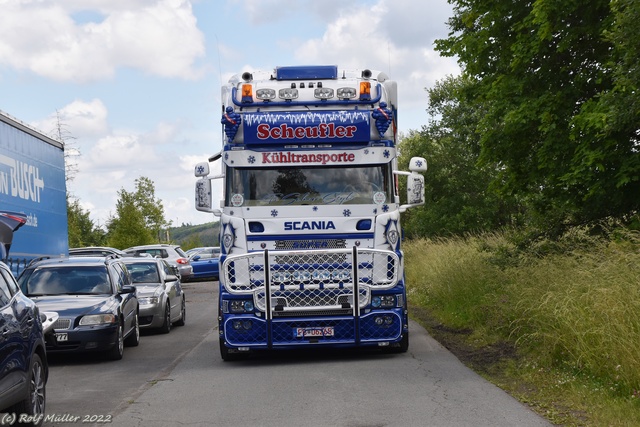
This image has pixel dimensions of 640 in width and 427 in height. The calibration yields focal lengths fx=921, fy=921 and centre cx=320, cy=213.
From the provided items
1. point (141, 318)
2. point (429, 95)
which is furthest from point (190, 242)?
point (141, 318)

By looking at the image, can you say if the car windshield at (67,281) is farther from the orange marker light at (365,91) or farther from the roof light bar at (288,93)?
the orange marker light at (365,91)

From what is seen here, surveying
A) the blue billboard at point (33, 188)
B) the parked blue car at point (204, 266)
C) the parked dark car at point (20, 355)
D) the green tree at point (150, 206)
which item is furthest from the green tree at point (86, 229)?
the parked dark car at point (20, 355)

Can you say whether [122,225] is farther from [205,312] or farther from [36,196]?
[36,196]

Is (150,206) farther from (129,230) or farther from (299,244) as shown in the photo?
(299,244)

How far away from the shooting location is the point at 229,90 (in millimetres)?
13570

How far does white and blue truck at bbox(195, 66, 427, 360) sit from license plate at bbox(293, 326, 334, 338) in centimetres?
1

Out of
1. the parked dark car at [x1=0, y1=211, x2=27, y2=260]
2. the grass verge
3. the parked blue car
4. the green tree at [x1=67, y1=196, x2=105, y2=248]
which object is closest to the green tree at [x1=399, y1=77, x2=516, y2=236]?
the parked blue car

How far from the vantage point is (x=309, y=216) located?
12.8 metres

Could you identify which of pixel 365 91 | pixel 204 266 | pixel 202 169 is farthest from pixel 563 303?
pixel 204 266

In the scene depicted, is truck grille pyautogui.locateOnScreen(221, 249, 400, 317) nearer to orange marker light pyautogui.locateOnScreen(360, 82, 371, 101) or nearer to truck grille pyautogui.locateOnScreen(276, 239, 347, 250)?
truck grille pyautogui.locateOnScreen(276, 239, 347, 250)

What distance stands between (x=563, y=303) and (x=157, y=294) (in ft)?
32.5

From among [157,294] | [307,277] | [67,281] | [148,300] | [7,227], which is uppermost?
[7,227]

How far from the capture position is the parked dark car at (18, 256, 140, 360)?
13453 mm

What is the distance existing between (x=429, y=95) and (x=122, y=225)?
2505 centimetres
